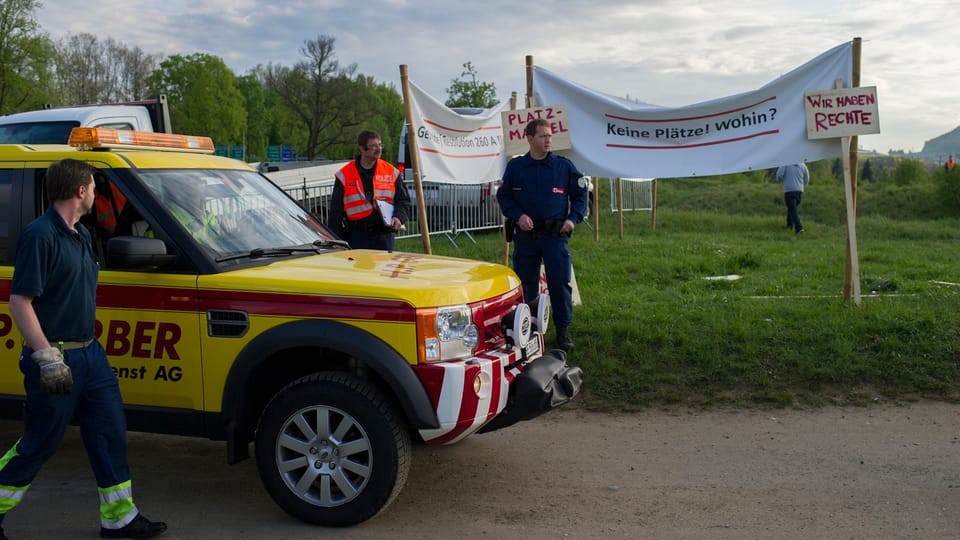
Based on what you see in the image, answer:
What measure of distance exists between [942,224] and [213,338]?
1900 cm

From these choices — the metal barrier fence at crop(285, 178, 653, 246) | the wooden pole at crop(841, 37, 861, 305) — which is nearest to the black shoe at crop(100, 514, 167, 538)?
the wooden pole at crop(841, 37, 861, 305)

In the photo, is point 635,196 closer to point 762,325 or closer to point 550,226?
point 762,325

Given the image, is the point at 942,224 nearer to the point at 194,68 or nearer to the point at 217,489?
the point at 217,489

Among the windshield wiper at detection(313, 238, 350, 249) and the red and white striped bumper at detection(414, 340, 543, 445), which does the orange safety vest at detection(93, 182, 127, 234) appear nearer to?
the windshield wiper at detection(313, 238, 350, 249)

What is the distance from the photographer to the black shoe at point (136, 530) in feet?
14.9

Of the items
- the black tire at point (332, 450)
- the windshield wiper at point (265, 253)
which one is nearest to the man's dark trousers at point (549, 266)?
the windshield wiper at point (265, 253)

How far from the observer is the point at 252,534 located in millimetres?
4609

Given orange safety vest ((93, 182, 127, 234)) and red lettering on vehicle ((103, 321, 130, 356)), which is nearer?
red lettering on vehicle ((103, 321, 130, 356))

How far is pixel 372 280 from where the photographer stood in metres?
4.69

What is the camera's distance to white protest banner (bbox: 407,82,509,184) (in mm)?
9117

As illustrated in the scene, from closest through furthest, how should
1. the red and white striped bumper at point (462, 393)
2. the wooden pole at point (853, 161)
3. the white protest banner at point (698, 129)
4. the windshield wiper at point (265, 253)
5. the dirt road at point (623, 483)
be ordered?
the red and white striped bumper at point (462, 393) < the dirt road at point (623, 483) < the windshield wiper at point (265, 253) < the wooden pole at point (853, 161) < the white protest banner at point (698, 129)

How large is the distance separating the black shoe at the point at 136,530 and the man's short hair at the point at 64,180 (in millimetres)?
1684

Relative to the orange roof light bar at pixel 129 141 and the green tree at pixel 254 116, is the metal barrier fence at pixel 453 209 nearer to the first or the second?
the orange roof light bar at pixel 129 141

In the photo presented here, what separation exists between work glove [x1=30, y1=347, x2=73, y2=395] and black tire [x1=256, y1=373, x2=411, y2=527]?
101 centimetres
